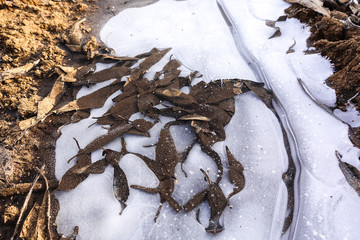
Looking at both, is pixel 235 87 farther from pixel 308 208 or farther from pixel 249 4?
pixel 249 4

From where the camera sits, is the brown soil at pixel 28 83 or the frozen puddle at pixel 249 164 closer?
the frozen puddle at pixel 249 164

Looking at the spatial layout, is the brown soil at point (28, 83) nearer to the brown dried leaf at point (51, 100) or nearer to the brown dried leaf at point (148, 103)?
the brown dried leaf at point (51, 100)

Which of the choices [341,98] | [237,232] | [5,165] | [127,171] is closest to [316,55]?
[341,98]

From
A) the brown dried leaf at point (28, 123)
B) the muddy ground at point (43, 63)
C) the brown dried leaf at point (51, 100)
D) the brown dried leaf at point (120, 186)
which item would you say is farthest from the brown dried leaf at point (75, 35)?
the brown dried leaf at point (120, 186)

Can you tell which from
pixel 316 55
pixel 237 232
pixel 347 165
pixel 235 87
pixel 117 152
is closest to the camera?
pixel 237 232

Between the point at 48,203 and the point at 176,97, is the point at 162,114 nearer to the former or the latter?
the point at 176,97

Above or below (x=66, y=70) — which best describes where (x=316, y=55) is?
above

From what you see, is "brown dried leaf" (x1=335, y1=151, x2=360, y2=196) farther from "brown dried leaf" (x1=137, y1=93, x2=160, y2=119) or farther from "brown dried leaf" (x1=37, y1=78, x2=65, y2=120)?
"brown dried leaf" (x1=37, y1=78, x2=65, y2=120)
